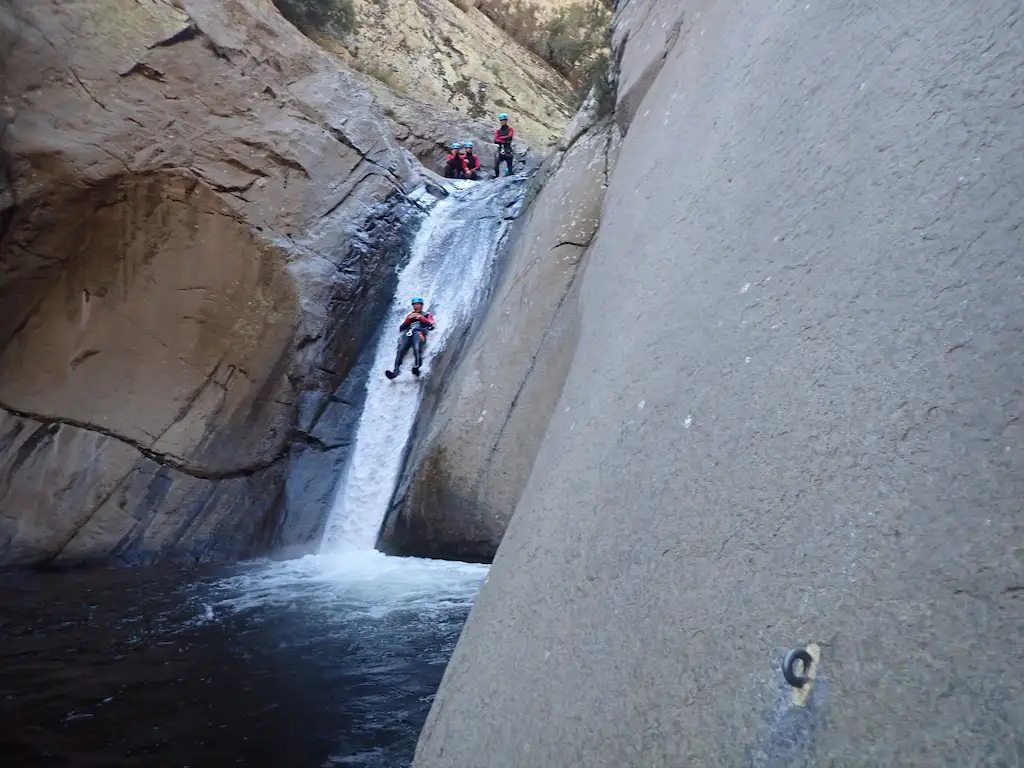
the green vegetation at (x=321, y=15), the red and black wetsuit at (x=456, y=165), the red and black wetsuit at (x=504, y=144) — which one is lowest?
the red and black wetsuit at (x=456, y=165)

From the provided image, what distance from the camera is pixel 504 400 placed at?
797cm

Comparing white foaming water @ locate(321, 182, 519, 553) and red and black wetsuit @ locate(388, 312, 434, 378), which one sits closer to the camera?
white foaming water @ locate(321, 182, 519, 553)

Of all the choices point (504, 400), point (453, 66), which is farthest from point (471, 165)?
point (504, 400)

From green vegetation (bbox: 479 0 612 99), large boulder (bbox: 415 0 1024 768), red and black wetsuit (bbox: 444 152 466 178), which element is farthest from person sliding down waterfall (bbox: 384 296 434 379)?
green vegetation (bbox: 479 0 612 99)

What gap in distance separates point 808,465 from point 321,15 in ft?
76.0

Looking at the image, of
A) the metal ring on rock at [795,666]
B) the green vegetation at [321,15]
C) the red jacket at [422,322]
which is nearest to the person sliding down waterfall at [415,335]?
the red jacket at [422,322]

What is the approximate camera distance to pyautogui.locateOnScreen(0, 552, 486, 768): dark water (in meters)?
4.42

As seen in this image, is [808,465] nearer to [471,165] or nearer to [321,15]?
[471,165]

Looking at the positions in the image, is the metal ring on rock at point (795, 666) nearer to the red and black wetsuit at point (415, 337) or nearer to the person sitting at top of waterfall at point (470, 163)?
the red and black wetsuit at point (415, 337)

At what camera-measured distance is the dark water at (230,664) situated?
4.42m

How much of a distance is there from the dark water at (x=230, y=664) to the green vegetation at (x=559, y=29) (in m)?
23.7

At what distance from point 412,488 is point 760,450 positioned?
22.1 ft

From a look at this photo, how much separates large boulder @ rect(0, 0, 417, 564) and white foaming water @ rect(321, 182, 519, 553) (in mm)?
681

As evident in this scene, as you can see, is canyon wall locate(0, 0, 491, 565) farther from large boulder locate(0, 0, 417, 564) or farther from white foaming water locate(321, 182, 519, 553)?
white foaming water locate(321, 182, 519, 553)
